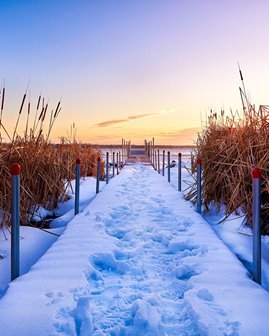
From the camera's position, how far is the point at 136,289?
103 inches

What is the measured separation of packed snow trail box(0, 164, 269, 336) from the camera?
2.05 m

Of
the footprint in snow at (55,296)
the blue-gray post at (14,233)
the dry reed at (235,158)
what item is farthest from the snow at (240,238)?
the blue-gray post at (14,233)

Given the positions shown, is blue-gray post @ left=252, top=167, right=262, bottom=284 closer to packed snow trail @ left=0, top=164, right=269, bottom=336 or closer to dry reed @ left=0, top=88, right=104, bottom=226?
packed snow trail @ left=0, top=164, right=269, bottom=336

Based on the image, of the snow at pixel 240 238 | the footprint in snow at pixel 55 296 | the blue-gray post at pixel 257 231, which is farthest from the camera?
A: the snow at pixel 240 238

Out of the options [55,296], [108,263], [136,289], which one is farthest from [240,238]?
[55,296]

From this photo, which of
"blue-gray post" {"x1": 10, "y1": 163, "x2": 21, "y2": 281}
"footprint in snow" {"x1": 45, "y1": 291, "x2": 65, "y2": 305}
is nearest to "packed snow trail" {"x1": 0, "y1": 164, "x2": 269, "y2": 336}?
"footprint in snow" {"x1": 45, "y1": 291, "x2": 65, "y2": 305}

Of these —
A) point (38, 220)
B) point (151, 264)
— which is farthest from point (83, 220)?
point (151, 264)

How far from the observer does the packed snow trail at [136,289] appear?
2047mm

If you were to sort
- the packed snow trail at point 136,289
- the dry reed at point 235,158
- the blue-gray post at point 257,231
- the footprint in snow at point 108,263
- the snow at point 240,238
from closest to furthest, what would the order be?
the packed snow trail at point 136,289 < the blue-gray post at point 257,231 < the footprint in snow at point 108,263 < the snow at point 240,238 < the dry reed at point 235,158

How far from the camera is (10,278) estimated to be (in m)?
2.93

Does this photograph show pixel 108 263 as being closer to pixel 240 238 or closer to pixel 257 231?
pixel 257 231

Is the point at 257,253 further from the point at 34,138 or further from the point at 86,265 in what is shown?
the point at 34,138

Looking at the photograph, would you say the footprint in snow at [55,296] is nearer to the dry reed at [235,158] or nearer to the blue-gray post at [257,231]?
the blue-gray post at [257,231]

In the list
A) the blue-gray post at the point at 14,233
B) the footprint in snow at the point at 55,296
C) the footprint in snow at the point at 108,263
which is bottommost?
the footprint in snow at the point at 108,263
